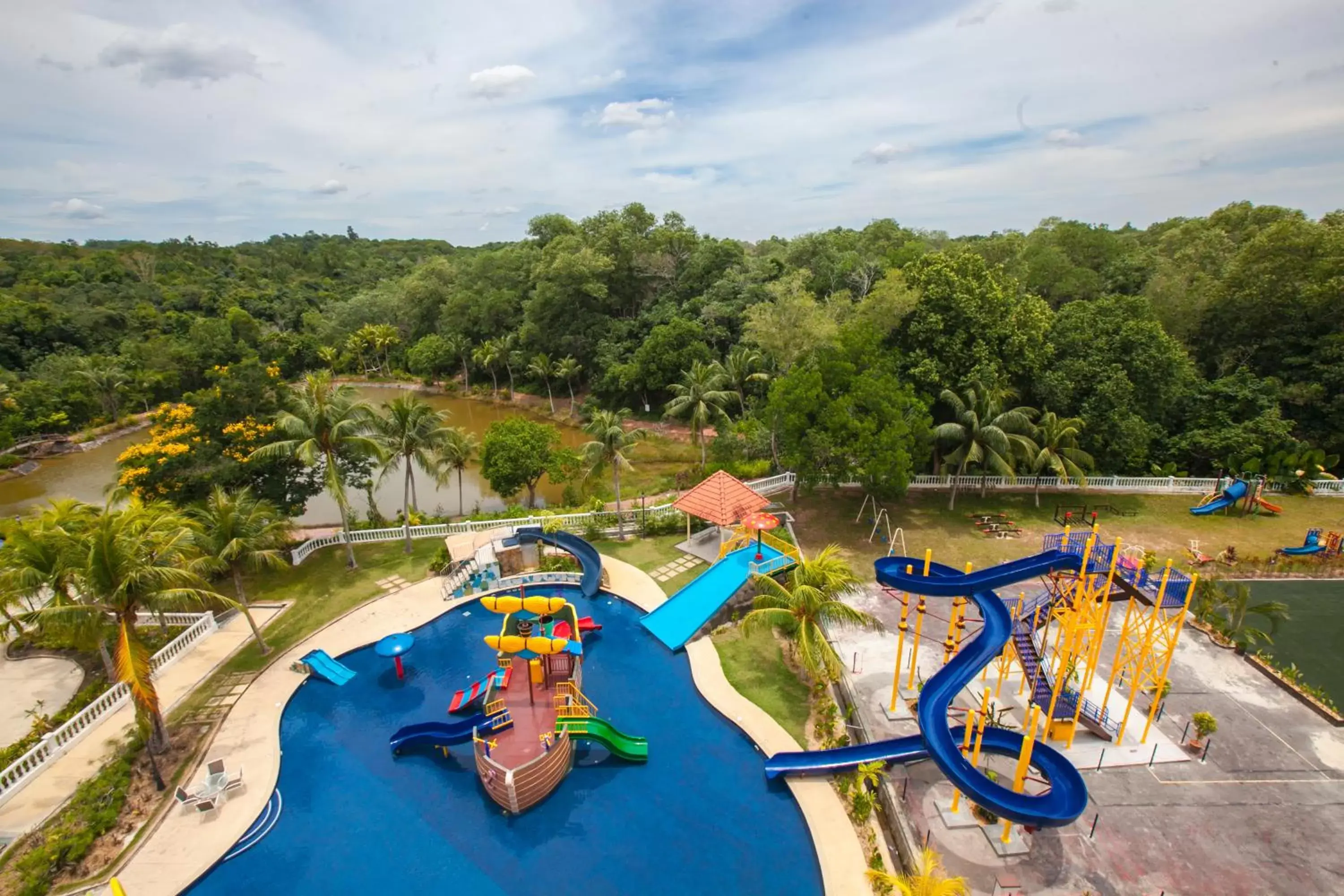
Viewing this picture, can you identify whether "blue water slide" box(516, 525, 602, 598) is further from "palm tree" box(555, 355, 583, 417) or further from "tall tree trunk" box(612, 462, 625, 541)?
"palm tree" box(555, 355, 583, 417)

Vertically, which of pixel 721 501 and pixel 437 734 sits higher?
pixel 721 501

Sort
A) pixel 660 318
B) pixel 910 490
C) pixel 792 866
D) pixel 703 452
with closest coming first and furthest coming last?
pixel 792 866, pixel 910 490, pixel 703 452, pixel 660 318

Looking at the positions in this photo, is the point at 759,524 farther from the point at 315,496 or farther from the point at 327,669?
the point at 315,496

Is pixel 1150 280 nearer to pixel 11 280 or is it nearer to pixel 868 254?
pixel 868 254

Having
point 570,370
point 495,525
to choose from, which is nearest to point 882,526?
point 495,525

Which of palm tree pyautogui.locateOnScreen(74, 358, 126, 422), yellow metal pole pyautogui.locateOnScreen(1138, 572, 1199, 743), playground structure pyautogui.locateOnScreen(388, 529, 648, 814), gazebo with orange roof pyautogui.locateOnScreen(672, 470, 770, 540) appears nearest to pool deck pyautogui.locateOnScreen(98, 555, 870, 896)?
playground structure pyautogui.locateOnScreen(388, 529, 648, 814)

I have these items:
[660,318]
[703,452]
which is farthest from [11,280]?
[703,452]
